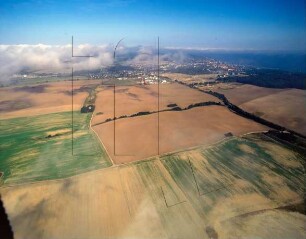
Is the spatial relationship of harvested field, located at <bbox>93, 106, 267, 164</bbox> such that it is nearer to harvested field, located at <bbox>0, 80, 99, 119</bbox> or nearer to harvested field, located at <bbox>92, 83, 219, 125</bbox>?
harvested field, located at <bbox>92, 83, 219, 125</bbox>

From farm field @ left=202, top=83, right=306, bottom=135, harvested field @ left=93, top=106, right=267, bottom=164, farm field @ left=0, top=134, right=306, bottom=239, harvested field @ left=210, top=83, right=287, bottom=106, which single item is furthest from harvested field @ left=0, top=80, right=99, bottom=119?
farm field @ left=202, top=83, right=306, bottom=135

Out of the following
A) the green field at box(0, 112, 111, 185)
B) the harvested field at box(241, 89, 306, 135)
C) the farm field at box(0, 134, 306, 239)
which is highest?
the harvested field at box(241, 89, 306, 135)

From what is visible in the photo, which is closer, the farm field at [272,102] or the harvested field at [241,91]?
the farm field at [272,102]

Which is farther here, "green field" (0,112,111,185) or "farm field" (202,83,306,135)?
"farm field" (202,83,306,135)

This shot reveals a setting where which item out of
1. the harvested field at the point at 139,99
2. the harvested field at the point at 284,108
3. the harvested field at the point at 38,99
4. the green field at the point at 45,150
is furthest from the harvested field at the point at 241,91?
the harvested field at the point at 38,99

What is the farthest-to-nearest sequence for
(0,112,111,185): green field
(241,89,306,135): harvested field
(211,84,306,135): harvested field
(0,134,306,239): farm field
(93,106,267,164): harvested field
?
→ (211,84,306,135): harvested field
(241,89,306,135): harvested field
(93,106,267,164): harvested field
(0,112,111,185): green field
(0,134,306,239): farm field

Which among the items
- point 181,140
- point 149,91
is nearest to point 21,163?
point 181,140

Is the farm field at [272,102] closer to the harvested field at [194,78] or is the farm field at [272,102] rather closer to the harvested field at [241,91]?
the harvested field at [241,91]
